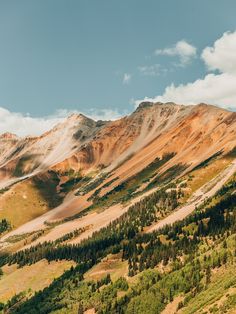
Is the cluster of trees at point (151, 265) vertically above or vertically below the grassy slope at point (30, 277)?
below

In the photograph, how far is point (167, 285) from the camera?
98.3 metres

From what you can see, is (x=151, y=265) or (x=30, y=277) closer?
(x=151, y=265)

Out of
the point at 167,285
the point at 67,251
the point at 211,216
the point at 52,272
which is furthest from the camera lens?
the point at 67,251

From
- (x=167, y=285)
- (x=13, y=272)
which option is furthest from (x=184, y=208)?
(x=167, y=285)

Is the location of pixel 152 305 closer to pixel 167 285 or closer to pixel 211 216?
pixel 167 285

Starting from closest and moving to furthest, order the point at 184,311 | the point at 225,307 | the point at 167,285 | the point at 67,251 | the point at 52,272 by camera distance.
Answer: the point at 225,307, the point at 184,311, the point at 167,285, the point at 52,272, the point at 67,251

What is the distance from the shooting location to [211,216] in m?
148

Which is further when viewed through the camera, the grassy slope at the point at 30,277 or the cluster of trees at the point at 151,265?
the grassy slope at the point at 30,277

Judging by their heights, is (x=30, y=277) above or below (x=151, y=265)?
above

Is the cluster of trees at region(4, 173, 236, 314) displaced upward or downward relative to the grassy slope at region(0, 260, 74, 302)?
downward

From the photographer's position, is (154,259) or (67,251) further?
(67,251)

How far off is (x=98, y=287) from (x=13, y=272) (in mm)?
75122

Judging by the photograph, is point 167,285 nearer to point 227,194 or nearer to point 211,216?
point 211,216

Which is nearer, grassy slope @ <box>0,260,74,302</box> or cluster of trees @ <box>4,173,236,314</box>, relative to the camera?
cluster of trees @ <box>4,173,236,314</box>
